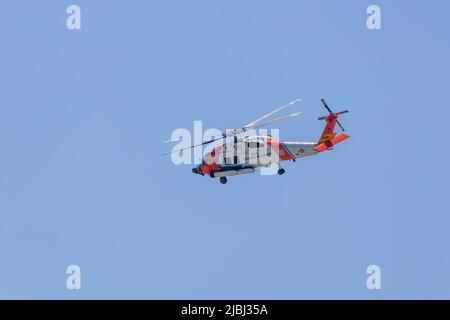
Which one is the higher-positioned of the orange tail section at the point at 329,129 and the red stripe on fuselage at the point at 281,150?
the orange tail section at the point at 329,129

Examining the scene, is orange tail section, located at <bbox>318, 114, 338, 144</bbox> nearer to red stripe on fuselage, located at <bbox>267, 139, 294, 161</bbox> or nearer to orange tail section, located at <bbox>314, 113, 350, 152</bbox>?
orange tail section, located at <bbox>314, 113, 350, 152</bbox>

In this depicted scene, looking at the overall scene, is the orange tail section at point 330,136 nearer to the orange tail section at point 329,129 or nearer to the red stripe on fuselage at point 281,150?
the orange tail section at point 329,129

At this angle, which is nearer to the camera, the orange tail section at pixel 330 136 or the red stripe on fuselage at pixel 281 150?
the red stripe on fuselage at pixel 281 150

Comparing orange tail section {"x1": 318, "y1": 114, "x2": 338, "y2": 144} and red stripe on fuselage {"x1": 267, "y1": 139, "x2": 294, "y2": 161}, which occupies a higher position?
orange tail section {"x1": 318, "y1": 114, "x2": 338, "y2": 144}

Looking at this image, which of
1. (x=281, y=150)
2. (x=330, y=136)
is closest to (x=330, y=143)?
(x=330, y=136)

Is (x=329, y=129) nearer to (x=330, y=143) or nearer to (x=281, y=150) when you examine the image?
(x=330, y=143)

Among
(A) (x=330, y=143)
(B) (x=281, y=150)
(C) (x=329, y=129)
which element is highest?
(C) (x=329, y=129)

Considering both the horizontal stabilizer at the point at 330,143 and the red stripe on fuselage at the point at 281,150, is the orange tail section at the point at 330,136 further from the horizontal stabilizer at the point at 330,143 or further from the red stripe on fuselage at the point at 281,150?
the red stripe on fuselage at the point at 281,150

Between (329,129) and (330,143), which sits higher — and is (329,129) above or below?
above

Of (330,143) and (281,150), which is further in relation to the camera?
(330,143)

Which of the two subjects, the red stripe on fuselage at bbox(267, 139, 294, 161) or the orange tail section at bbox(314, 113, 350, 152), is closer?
the red stripe on fuselage at bbox(267, 139, 294, 161)
